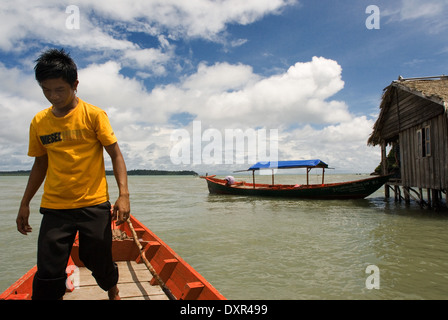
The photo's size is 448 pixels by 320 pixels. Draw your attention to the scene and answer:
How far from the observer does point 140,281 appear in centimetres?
394

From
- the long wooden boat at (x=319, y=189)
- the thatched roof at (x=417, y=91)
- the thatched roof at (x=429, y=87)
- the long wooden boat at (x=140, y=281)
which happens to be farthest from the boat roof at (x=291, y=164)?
the long wooden boat at (x=140, y=281)

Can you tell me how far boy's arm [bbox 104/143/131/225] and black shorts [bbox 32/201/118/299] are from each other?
A: 14 centimetres

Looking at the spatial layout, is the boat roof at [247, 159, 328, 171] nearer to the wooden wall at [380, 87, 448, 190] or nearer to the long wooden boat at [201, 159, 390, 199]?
the long wooden boat at [201, 159, 390, 199]

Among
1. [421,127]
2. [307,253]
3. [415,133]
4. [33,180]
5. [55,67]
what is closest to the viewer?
[55,67]

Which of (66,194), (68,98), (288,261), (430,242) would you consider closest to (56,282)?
(66,194)

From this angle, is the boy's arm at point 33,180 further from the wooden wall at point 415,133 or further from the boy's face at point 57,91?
the wooden wall at point 415,133

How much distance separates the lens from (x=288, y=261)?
7.02 m

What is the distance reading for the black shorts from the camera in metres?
2.32

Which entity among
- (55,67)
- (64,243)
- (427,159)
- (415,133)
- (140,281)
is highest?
(415,133)

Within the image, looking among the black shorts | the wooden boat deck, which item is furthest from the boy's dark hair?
the wooden boat deck

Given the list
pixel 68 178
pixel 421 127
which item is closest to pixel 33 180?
pixel 68 178

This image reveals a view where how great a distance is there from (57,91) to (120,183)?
85 cm

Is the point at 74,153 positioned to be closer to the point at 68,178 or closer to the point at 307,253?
the point at 68,178

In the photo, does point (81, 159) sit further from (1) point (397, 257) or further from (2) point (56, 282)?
(1) point (397, 257)
